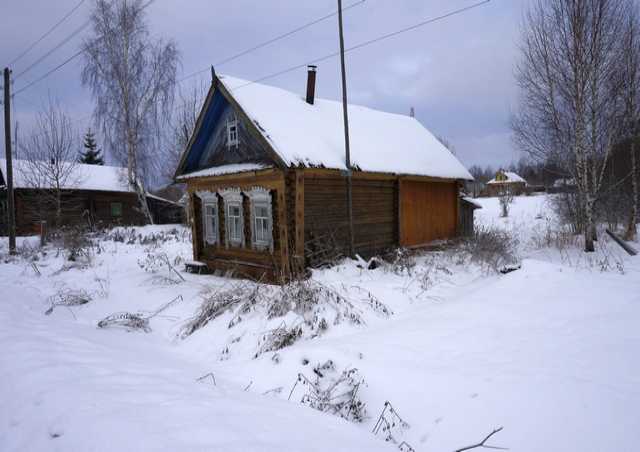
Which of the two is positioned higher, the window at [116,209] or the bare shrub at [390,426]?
the window at [116,209]

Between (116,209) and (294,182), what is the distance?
23.1 metres

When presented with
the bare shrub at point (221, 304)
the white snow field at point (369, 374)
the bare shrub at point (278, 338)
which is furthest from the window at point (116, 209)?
the bare shrub at point (278, 338)

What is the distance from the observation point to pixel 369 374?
389cm

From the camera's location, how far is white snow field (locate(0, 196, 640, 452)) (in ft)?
8.45

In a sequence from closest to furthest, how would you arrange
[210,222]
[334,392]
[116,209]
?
[334,392], [210,222], [116,209]

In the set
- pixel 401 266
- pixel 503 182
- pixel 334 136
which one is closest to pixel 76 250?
pixel 334 136

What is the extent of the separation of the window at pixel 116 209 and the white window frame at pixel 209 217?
18.6m

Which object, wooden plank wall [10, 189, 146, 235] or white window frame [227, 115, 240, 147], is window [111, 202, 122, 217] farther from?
white window frame [227, 115, 240, 147]

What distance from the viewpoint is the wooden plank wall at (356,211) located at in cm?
896

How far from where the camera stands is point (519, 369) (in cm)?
365

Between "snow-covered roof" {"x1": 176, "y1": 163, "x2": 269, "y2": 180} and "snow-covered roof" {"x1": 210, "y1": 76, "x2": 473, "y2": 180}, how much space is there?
1.03 meters

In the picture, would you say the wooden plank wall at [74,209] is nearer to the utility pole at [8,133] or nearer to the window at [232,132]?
the utility pole at [8,133]

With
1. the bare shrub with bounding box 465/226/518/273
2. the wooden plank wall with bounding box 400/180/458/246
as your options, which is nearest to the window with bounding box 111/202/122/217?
the wooden plank wall with bounding box 400/180/458/246

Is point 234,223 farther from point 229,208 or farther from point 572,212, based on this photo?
point 572,212
